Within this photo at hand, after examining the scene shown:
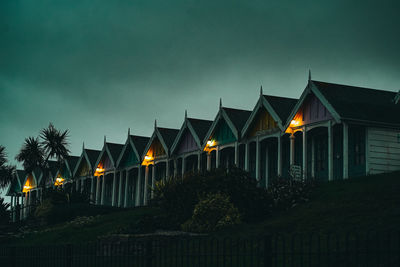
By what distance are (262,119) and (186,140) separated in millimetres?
8487

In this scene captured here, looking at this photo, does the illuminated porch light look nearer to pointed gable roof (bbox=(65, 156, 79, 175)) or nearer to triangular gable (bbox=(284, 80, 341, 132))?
triangular gable (bbox=(284, 80, 341, 132))

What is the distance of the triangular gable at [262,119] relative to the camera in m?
30.3

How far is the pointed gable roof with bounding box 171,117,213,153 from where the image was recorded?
36.8 metres

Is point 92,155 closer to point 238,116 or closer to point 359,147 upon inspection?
point 238,116

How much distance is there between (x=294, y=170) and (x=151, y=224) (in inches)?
284

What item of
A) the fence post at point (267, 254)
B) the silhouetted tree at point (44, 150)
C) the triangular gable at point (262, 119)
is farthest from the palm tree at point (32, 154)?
the fence post at point (267, 254)

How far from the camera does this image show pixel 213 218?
762 inches

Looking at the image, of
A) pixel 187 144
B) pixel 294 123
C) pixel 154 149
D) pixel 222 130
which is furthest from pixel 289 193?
pixel 154 149

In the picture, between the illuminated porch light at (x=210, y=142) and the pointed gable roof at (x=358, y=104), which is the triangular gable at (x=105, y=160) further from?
the pointed gable roof at (x=358, y=104)

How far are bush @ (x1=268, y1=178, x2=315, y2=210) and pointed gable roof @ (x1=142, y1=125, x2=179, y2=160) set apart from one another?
18.4 m

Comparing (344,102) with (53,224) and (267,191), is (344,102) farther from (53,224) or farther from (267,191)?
(53,224)

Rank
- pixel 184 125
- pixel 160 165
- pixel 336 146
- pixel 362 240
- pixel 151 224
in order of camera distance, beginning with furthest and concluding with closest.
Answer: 1. pixel 160 165
2. pixel 184 125
3. pixel 336 146
4. pixel 151 224
5. pixel 362 240

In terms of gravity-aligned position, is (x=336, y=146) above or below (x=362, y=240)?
above

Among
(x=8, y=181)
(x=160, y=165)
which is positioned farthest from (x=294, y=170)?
(x=8, y=181)
